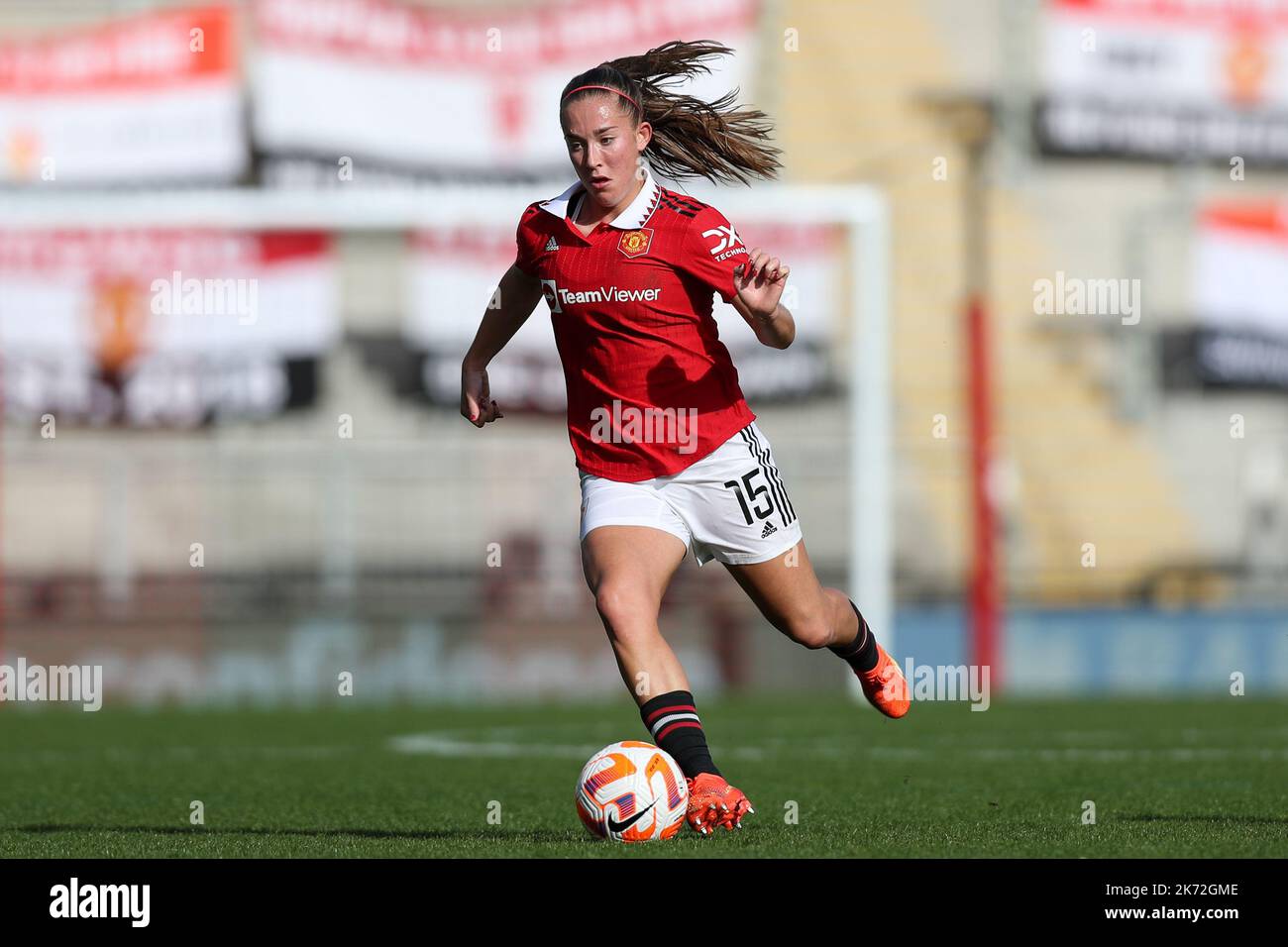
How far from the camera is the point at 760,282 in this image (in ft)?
17.9

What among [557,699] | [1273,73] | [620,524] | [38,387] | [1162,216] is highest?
[1273,73]

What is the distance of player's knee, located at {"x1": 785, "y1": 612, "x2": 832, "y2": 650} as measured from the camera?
600 cm

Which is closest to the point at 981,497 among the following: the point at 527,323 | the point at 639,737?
the point at 527,323

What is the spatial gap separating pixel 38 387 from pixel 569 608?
4281 mm

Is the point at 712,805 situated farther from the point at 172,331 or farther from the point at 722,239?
the point at 172,331

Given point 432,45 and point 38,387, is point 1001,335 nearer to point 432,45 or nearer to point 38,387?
point 432,45

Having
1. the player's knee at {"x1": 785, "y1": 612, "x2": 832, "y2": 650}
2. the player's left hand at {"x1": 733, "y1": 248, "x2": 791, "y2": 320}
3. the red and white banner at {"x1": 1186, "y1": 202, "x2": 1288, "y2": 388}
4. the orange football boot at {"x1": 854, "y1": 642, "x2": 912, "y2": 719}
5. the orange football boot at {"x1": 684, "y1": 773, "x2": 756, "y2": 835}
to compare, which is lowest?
the orange football boot at {"x1": 684, "y1": 773, "x2": 756, "y2": 835}

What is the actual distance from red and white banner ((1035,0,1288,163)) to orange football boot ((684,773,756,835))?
1380cm

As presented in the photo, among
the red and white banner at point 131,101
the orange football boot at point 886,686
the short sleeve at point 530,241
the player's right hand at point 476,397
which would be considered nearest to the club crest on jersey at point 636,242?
the short sleeve at point 530,241

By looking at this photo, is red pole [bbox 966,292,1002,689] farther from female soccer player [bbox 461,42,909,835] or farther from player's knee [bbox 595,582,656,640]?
player's knee [bbox 595,582,656,640]

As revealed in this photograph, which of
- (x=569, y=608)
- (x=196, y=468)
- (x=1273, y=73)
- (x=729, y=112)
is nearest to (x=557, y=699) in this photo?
(x=569, y=608)

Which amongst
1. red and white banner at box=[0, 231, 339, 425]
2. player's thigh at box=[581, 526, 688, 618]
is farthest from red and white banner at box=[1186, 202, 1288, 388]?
player's thigh at box=[581, 526, 688, 618]

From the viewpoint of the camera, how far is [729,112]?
625cm

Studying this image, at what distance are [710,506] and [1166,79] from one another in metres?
13.9
